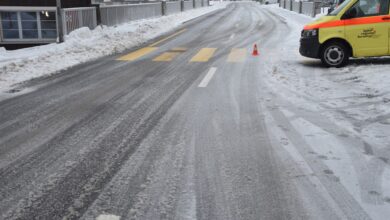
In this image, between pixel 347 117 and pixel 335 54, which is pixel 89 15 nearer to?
pixel 335 54

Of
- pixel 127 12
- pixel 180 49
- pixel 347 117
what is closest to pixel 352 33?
pixel 347 117

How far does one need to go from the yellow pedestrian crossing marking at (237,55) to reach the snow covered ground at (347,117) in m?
1.39

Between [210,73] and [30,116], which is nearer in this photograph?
[30,116]

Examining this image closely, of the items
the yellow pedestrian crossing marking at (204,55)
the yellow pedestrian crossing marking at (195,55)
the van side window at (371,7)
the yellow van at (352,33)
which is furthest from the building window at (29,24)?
the van side window at (371,7)

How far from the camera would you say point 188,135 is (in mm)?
5980

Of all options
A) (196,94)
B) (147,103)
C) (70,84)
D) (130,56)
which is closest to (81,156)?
(147,103)

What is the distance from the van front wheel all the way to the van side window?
3.11 feet

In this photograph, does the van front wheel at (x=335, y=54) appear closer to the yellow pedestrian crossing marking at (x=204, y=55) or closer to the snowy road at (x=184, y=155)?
the snowy road at (x=184, y=155)

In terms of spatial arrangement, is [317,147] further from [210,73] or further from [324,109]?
[210,73]

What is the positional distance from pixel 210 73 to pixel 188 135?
5.33 m

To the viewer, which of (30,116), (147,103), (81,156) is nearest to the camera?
(81,156)

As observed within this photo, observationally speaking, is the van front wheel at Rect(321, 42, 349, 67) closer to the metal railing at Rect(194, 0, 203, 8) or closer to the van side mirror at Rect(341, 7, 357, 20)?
the van side mirror at Rect(341, 7, 357, 20)

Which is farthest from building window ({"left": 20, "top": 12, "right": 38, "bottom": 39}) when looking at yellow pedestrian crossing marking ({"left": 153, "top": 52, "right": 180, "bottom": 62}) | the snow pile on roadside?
yellow pedestrian crossing marking ({"left": 153, "top": 52, "right": 180, "bottom": 62})

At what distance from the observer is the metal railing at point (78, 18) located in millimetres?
19272
